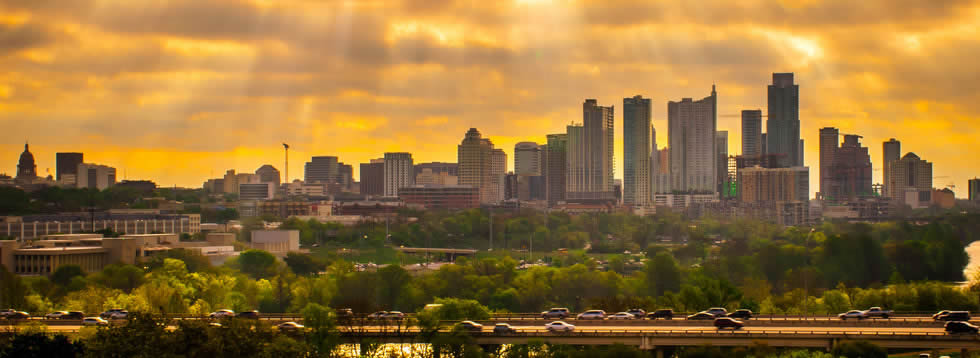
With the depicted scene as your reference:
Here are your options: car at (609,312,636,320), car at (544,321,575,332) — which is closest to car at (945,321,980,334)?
car at (609,312,636,320)

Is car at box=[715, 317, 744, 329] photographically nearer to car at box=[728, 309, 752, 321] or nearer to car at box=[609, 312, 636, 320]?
car at box=[728, 309, 752, 321]

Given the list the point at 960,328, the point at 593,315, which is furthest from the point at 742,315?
the point at 960,328

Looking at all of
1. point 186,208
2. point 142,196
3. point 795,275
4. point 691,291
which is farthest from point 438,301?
point 142,196

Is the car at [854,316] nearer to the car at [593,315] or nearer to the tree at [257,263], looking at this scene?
the car at [593,315]

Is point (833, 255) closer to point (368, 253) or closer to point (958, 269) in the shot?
point (958, 269)

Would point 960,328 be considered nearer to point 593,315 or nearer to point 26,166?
point 593,315

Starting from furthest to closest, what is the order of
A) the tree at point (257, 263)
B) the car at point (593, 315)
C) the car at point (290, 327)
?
the tree at point (257, 263)
the car at point (593, 315)
the car at point (290, 327)

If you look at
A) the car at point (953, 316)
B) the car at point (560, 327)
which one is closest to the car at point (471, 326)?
the car at point (560, 327)
